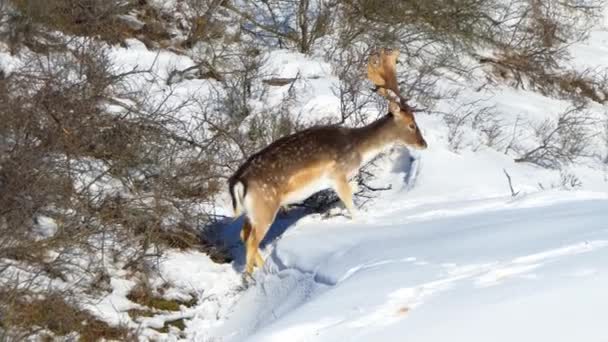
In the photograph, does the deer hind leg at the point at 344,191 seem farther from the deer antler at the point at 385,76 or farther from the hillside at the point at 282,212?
the deer antler at the point at 385,76

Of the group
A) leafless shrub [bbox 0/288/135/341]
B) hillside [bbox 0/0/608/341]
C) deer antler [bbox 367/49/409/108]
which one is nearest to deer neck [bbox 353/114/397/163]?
deer antler [bbox 367/49/409/108]

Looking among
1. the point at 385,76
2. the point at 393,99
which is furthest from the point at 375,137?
the point at 385,76

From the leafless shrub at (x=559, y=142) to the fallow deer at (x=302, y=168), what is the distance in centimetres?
323

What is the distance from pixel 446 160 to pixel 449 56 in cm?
644

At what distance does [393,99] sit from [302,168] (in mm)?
1578

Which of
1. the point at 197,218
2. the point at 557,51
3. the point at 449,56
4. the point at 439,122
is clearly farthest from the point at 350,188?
the point at 557,51

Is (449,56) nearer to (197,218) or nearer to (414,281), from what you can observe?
(197,218)

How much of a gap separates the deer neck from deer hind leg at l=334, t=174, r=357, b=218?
0.37 meters

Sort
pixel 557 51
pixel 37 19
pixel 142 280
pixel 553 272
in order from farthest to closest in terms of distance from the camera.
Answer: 1. pixel 557 51
2. pixel 37 19
3. pixel 142 280
4. pixel 553 272

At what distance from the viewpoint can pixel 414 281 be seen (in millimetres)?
6926

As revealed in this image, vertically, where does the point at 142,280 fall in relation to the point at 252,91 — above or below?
below

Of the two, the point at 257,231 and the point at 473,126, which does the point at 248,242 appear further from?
the point at 473,126

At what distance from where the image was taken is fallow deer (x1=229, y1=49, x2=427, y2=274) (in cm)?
902

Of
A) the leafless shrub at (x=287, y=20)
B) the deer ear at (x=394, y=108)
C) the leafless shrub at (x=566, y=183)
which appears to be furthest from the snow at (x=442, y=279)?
the leafless shrub at (x=287, y=20)
